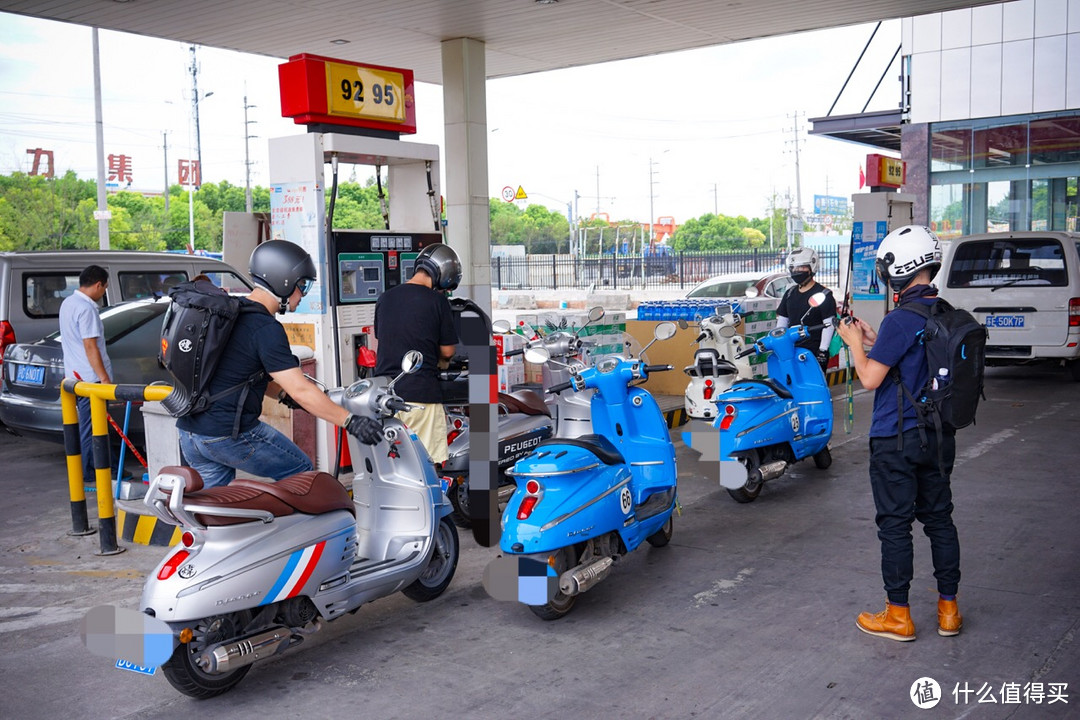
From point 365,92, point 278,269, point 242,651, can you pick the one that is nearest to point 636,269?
point 365,92

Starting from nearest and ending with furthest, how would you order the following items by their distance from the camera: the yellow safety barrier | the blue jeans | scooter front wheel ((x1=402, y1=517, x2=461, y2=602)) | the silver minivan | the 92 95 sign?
the blue jeans
scooter front wheel ((x1=402, y1=517, x2=461, y2=602))
the yellow safety barrier
the 92 95 sign
the silver minivan

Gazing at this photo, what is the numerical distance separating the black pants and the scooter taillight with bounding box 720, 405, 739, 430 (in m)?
2.51

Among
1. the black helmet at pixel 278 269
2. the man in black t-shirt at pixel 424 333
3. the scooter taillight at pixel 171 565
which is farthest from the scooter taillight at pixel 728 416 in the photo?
the scooter taillight at pixel 171 565

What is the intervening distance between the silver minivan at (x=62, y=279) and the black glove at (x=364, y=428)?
5.59 metres

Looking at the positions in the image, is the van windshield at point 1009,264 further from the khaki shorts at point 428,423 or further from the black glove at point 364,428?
the black glove at point 364,428

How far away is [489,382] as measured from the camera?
588cm

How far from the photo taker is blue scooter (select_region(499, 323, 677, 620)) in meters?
4.69

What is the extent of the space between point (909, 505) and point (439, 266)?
3.02 meters

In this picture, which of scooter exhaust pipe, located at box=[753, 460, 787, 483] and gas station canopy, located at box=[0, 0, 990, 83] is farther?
gas station canopy, located at box=[0, 0, 990, 83]

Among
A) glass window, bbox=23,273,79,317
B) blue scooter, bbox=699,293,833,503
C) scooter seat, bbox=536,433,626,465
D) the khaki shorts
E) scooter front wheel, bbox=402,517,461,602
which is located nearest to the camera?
scooter seat, bbox=536,433,626,465

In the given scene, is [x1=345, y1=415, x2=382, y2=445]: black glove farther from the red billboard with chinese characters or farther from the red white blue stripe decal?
the red billboard with chinese characters

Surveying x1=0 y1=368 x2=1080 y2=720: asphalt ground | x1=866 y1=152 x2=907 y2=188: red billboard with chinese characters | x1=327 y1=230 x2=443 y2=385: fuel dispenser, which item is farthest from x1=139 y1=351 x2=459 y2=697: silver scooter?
x1=866 y1=152 x2=907 y2=188: red billboard with chinese characters

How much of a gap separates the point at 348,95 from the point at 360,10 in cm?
437

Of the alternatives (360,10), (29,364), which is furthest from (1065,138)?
(29,364)
